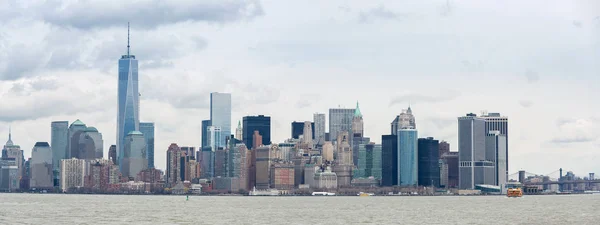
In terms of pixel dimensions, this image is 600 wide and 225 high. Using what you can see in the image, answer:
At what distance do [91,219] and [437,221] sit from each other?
4734 cm

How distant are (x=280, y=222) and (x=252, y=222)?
12.5 feet

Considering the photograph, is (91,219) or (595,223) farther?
(91,219)

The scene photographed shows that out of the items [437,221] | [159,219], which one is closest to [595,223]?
[437,221]

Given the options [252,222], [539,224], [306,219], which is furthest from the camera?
[306,219]

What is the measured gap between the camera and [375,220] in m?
150

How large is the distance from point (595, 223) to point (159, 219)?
191 feet

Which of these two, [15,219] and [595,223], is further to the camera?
[15,219]

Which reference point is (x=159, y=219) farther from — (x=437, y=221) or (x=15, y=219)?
(x=437, y=221)

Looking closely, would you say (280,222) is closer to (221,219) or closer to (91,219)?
(221,219)

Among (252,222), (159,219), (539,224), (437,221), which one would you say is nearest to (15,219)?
(159,219)

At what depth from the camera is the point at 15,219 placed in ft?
488

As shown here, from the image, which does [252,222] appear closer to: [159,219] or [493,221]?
[159,219]

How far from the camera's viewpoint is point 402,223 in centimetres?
14188

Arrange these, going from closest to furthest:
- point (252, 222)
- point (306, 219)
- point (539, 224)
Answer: point (539, 224) < point (252, 222) < point (306, 219)
